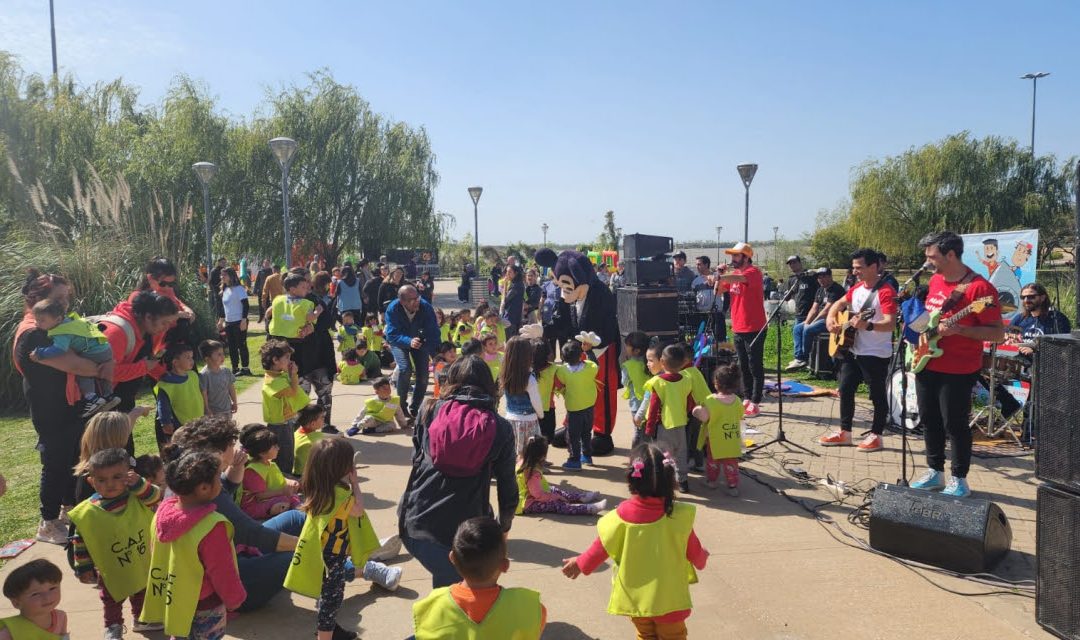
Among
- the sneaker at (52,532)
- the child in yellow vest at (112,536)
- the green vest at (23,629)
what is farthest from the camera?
the sneaker at (52,532)

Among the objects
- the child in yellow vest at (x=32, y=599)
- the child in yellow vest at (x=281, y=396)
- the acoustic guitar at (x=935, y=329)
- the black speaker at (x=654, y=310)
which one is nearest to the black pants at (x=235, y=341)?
the child in yellow vest at (x=281, y=396)

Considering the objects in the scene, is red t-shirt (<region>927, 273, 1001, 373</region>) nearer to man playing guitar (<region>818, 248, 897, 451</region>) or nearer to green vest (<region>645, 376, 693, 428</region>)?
man playing guitar (<region>818, 248, 897, 451</region>)

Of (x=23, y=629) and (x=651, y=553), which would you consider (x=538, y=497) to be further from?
(x=23, y=629)

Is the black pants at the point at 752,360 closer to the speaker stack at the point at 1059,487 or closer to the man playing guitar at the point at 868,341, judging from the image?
the man playing guitar at the point at 868,341

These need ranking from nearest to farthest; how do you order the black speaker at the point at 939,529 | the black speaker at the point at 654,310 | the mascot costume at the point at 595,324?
the black speaker at the point at 939,529 < the mascot costume at the point at 595,324 < the black speaker at the point at 654,310

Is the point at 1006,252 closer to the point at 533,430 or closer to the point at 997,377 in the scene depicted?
the point at 997,377

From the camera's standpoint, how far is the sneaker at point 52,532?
4648 millimetres

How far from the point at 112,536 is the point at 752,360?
270 inches

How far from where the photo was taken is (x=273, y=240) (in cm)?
2461

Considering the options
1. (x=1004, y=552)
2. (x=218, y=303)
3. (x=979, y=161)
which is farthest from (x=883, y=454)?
(x=979, y=161)

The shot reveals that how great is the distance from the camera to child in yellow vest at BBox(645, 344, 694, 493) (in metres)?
5.41

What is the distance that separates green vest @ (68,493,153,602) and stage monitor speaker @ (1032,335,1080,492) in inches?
173

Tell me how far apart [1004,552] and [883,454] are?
7.67ft

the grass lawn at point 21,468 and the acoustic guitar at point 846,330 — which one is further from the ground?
the acoustic guitar at point 846,330
